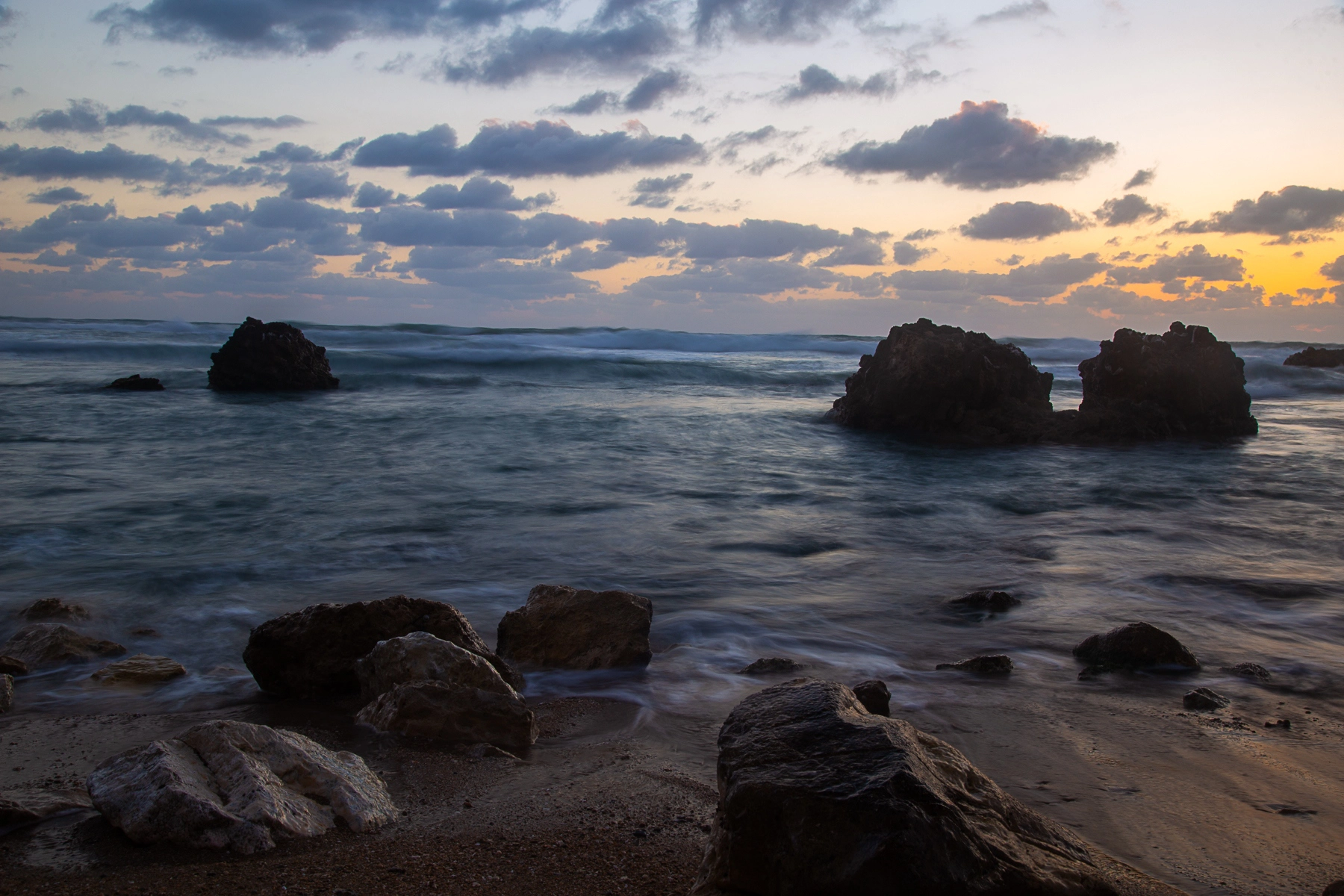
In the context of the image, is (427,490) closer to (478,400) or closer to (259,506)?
(259,506)

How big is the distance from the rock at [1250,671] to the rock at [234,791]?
12.8 feet

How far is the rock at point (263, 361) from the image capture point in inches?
747

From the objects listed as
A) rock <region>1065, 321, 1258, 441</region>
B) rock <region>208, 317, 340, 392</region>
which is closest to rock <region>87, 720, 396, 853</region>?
rock <region>1065, 321, 1258, 441</region>

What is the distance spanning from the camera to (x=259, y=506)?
336 inches

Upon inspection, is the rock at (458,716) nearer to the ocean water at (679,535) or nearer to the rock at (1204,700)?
the ocean water at (679,535)

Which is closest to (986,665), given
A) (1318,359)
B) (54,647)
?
(54,647)

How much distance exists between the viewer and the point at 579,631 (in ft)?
14.3

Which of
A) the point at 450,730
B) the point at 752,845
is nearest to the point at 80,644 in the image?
the point at 450,730

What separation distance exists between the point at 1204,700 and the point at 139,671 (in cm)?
472

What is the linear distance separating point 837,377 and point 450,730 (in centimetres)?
2589

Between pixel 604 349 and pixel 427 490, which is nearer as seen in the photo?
pixel 427 490

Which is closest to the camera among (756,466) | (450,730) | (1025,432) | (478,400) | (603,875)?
(603,875)

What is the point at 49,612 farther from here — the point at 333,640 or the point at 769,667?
the point at 769,667

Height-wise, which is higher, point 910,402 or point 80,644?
point 910,402
